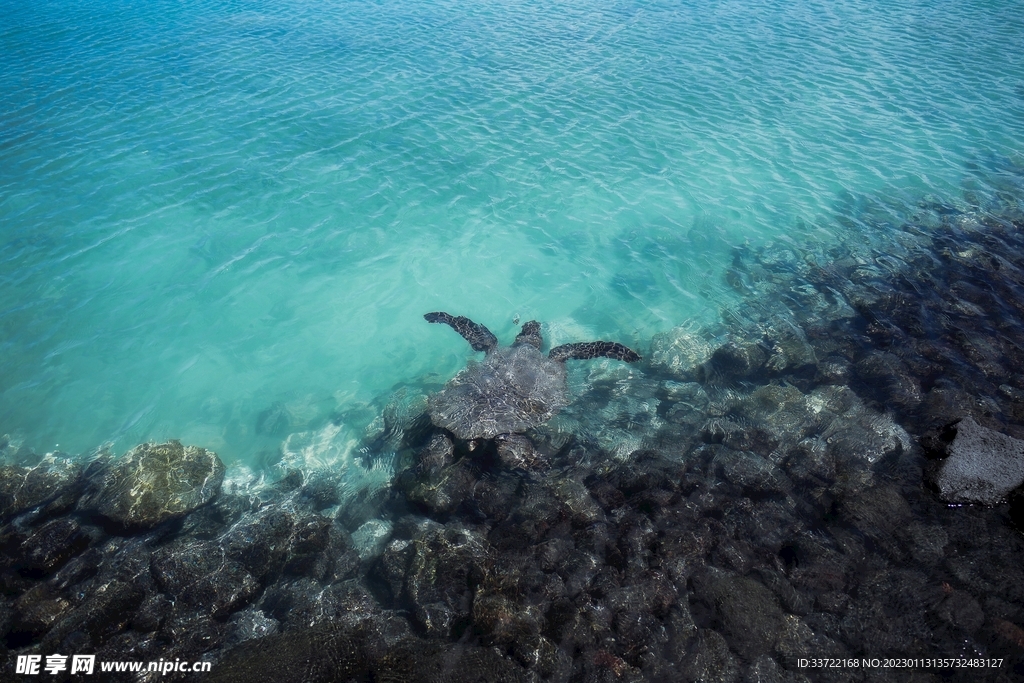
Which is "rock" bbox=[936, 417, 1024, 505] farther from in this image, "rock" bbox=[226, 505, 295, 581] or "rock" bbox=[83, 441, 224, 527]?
"rock" bbox=[83, 441, 224, 527]

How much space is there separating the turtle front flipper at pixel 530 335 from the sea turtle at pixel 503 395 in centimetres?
17

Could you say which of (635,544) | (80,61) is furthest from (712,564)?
(80,61)

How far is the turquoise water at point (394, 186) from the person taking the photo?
1294 centimetres

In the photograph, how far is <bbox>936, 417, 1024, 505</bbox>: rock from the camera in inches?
331

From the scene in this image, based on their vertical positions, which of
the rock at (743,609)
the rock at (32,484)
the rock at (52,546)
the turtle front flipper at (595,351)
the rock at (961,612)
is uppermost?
the rock at (961,612)

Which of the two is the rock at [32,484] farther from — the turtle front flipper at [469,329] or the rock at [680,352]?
the rock at [680,352]

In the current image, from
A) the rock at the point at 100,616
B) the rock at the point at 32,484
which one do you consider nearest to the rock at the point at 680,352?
the rock at the point at 100,616

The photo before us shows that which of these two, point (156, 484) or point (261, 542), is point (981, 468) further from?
point (156, 484)

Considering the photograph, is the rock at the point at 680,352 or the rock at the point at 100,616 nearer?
the rock at the point at 100,616

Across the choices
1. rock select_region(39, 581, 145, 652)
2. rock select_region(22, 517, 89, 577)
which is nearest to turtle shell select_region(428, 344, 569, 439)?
rock select_region(39, 581, 145, 652)

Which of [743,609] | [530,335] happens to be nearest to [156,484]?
[530,335]

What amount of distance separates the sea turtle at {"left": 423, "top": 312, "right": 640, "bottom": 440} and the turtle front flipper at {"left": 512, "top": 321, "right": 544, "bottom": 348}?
0.57 ft

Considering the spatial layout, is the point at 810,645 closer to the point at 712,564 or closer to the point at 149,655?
the point at 712,564

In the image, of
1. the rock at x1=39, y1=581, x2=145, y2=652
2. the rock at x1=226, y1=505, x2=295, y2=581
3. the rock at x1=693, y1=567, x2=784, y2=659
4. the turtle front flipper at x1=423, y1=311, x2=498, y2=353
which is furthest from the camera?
the turtle front flipper at x1=423, y1=311, x2=498, y2=353
